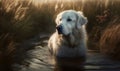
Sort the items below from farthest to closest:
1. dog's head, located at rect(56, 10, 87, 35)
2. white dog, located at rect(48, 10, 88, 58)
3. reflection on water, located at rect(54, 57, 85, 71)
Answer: white dog, located at rect(48, 10, 88, 58), dog's head, located at rect(56, 10, 87, 35), reflection on water, located at rect(54, 57, 85, 71)

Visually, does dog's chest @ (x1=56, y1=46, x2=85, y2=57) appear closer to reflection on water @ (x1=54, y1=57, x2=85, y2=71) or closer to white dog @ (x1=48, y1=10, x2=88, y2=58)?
white dog @ (x1=48, y1=10, x2=88, y2=58)

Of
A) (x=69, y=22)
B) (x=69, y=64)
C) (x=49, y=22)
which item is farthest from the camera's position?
(x=49, y=22)

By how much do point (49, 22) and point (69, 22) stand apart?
138 inches

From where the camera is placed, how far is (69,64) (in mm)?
7371

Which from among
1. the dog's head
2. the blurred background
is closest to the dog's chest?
the dog's head

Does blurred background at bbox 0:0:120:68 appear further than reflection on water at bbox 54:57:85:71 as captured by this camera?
Yes

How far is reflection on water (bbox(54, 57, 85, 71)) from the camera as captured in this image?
709 cm

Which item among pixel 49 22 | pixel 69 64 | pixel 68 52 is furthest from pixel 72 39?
pixel 49 22

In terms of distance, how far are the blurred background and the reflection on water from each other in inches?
32.2

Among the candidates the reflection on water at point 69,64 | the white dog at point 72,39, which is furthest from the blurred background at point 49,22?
the reflection on water at point 69,64

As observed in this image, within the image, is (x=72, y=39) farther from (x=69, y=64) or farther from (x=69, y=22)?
(x=69, y=64)

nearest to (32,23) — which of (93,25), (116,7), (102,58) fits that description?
(93,25)

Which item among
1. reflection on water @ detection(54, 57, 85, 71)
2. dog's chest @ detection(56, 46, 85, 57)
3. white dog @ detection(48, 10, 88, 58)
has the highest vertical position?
white dog @ detection(48, 10, 88, 58)

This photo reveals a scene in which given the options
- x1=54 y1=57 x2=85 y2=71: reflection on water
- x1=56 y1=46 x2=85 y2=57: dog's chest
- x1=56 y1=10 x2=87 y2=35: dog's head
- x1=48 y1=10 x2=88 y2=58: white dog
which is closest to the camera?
x1=54 y1=57 x2=85 y2=71: reflection on water
